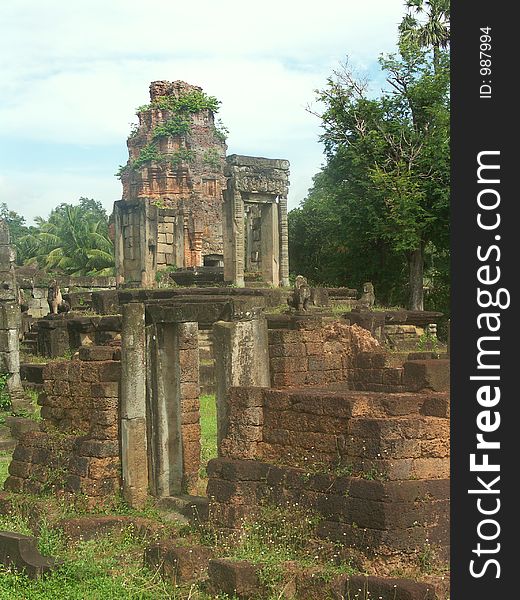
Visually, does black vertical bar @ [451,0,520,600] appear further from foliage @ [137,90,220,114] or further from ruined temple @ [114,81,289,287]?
foliage @ [137,90,220,114]

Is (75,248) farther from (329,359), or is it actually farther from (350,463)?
(350,463)

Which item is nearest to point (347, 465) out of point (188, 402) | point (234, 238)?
point (188, 402)

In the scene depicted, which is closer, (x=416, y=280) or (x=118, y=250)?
(x=118, y=250)

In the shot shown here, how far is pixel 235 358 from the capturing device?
880 centimetres

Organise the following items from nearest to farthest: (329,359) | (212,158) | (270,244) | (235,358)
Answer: (235,358) → (329,359) → (270,244) → (212,158)

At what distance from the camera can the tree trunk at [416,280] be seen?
3141 cm

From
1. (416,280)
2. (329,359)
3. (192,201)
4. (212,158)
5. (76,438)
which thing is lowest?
(76,438)

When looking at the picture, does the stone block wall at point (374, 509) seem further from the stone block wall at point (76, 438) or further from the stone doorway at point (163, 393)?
the stone block wall at point (76, 438)

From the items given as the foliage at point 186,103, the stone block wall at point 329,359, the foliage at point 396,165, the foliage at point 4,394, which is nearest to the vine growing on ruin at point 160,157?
the foliage at point 186,103

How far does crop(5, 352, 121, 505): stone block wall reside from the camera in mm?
9742

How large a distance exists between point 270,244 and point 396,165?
659 cm

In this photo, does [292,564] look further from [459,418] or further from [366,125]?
[366,125]

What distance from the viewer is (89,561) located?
800 centimetres

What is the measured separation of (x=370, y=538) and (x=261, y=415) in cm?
183
